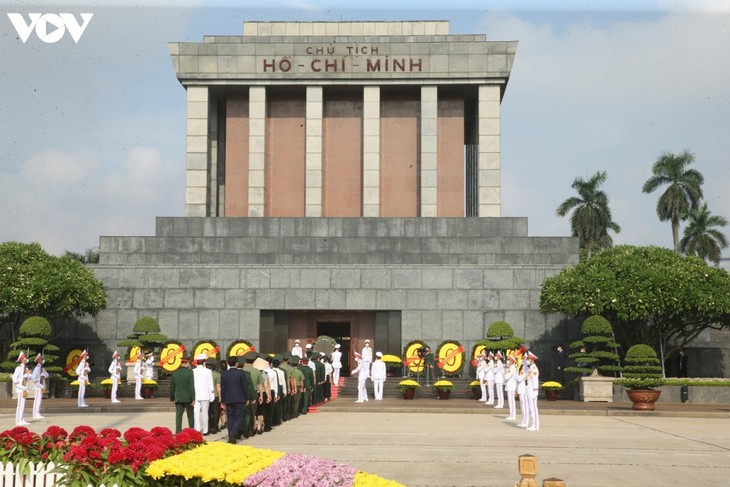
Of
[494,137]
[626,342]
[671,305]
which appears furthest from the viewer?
[494,137]

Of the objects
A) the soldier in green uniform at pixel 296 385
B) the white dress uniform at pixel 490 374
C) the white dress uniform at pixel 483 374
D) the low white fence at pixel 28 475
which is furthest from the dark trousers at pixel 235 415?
the white dress uniform at pixel 483 374

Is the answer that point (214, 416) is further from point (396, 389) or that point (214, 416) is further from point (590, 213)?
point (590, 213)

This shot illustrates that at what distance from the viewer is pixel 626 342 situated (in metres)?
40.3

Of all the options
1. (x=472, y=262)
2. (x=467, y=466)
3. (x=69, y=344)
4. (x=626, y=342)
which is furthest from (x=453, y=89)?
(x=467, y=466)

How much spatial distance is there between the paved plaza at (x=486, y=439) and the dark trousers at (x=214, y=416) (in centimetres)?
152

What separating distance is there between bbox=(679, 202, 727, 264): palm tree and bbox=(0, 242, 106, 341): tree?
5627 cm

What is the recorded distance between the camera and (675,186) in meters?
77.1

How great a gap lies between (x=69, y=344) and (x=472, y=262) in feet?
62.2

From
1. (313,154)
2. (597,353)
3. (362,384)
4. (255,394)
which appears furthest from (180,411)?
(313,154)

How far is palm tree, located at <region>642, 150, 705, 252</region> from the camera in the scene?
76.8m

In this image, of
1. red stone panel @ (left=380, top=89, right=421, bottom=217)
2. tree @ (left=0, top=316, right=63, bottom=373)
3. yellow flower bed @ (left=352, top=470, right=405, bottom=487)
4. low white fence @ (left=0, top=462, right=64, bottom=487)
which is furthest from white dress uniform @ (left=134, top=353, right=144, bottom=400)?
yellow flower bed @ (left=352, top=470, right=405, bottom=487)

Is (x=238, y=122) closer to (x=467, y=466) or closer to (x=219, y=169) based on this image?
(x=219, y=169)

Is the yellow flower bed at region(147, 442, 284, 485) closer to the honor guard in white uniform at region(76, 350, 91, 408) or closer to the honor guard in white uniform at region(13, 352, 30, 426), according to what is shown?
the honor guard in white uniform at region(13, 352, 30, 426)

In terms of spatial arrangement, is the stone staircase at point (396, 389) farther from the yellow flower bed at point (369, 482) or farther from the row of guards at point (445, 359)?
the yellow flower bed at point (369, 482)
